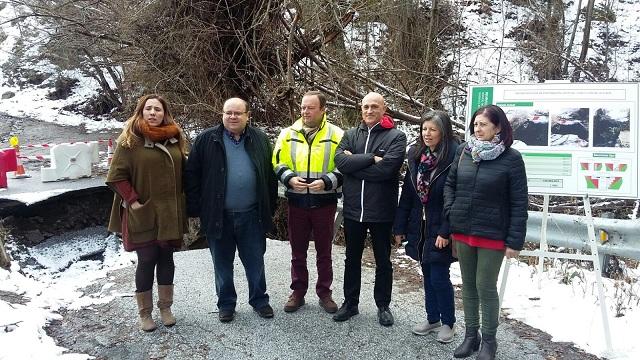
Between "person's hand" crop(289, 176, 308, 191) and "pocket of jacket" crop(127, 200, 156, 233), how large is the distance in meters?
1.16

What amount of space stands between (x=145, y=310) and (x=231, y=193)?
1249 mm

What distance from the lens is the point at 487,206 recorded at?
3.53m

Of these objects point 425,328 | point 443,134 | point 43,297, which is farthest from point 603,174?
point 43,297

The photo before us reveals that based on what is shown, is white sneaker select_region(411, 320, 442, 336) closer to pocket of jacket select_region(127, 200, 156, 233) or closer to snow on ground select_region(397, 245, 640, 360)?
snow on ground select_region(397, 245, 640, 360)

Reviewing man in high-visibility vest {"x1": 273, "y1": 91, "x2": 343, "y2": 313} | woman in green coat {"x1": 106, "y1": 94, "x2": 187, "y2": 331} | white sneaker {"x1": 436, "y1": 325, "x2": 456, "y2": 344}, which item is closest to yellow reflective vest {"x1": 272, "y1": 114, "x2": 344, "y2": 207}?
man in high-visibility vest {"x1": 273, "y1": 91, "x2": 343, "y2": 313}

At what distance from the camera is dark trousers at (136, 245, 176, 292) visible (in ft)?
13.8

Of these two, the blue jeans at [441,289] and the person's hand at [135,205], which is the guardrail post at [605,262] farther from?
the person's hand at [135,205]

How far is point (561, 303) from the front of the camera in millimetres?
4836

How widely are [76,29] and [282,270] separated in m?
7.51

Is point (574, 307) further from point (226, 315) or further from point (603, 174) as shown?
point (226, 315)

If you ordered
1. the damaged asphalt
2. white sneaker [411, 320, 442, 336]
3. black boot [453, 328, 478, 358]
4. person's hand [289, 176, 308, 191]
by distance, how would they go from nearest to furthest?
black boot [453, 328, 478, 358] < the damaged asphalt < white sneaker [411, 320, 442, 336] < person's hand [289, 176, 308, 191]

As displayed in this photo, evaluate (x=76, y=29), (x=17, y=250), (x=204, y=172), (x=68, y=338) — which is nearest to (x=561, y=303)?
(x=204, y=172)

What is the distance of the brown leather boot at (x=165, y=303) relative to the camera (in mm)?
4359

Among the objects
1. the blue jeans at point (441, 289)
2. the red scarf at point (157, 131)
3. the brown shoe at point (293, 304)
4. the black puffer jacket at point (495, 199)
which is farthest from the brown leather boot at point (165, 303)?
the black puffer jacket at point (495, 199)
